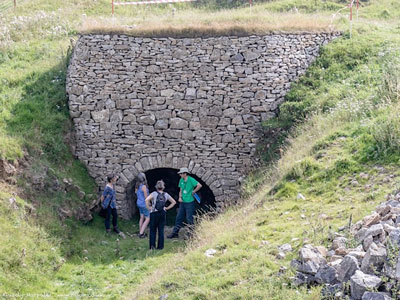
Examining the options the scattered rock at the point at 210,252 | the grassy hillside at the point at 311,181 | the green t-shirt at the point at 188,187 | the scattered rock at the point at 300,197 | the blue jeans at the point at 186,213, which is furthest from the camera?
the blue jeans at the point at 186,213

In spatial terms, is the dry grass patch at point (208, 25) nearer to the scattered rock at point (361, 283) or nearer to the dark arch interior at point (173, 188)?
the dark arch interior at point (173, 188)

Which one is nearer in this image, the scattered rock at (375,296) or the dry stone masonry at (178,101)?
the scattered rock at (375,296)

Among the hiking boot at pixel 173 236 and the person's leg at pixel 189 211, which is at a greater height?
the person's leg at pixel 189 211

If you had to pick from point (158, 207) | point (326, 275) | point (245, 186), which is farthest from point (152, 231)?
point (326, 275)

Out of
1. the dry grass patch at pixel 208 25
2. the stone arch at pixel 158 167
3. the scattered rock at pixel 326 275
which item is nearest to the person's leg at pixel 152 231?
the stone arch at pixel 158 167

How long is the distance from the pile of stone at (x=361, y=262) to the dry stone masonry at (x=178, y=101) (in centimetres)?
629

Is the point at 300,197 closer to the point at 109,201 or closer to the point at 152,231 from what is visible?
the point at 152,231

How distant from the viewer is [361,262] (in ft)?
20.4

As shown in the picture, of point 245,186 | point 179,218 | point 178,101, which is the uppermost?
point 178,101

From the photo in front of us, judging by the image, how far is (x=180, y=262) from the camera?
28.4 ft

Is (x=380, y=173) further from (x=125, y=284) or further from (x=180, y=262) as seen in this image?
(x=125, y=284)

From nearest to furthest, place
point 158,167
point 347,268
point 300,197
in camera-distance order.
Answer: point 347,268 < point 300,197 < point 158,167

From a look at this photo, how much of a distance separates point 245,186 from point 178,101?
9.17 ft

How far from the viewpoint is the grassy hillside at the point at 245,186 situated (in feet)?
26.6
